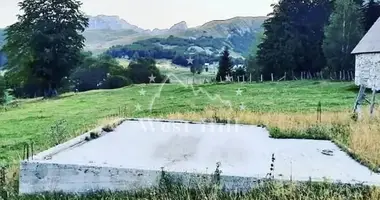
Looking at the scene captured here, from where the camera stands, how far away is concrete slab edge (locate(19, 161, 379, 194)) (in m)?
5.80

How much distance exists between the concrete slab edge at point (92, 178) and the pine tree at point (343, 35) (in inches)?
1179

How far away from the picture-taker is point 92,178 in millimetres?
6023

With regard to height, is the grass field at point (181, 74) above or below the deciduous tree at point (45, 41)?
below

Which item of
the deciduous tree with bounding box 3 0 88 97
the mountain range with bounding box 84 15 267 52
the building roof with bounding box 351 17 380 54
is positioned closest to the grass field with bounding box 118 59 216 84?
the deciduous tree with bounding box 3 0 88 97

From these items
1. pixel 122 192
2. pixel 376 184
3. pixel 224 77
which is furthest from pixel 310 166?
pixel 224 77

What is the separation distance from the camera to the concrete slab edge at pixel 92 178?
5805 millimetres

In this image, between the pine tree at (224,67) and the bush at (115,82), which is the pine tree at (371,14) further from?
the bush at (115,82)

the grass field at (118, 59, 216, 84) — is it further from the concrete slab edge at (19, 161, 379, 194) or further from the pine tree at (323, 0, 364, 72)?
the concrete slab edge at (19, 161, 379, 194)

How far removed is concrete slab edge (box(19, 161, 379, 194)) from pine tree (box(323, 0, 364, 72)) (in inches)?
1179

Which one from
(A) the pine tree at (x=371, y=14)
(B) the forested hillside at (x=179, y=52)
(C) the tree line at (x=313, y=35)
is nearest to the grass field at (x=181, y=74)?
(B) the forested hillside at (x=179, y=52)

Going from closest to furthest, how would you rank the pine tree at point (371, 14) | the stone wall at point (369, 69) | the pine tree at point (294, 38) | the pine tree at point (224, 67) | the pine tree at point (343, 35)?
the stone wall at point (369, 69) < the pine tree at point (343, 35) < the pine tree at point (371, 14) < the pine tree at point (294, 38) < the pine tree at point (224, 67)

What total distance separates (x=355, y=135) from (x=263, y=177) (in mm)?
3914

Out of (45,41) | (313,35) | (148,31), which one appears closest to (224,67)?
(313,35)

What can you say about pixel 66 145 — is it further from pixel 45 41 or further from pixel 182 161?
pixel 45 41
